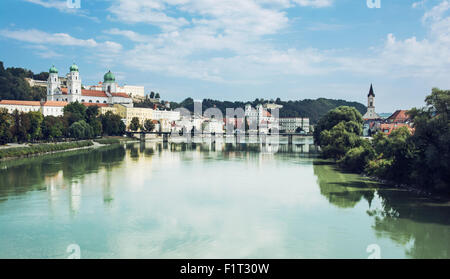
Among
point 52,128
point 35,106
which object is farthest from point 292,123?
point 52,128

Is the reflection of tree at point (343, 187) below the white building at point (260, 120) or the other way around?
below

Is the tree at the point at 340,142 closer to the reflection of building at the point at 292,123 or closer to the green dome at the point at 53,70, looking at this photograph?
the green dome at the point at 53,70

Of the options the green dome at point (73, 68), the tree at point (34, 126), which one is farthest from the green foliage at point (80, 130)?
the green dome at point (73, 68)

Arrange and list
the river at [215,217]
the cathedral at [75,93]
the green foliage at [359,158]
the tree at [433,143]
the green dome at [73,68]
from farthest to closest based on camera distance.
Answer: the cathedral at [75,93] → the green dome at [73,68] → the green foliage at [359,158] → the tree at [433,143] → the river at [215,217]

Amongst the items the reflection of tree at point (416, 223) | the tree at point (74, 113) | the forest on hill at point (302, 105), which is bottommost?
the reflection of tree at point (416, 223)

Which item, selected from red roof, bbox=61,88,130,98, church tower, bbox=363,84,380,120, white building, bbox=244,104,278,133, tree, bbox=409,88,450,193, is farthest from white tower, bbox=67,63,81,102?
tree, bbox=409,88,450,193

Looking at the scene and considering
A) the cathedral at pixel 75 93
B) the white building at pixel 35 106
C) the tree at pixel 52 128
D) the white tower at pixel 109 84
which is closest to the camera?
the tree at pixel 52 128

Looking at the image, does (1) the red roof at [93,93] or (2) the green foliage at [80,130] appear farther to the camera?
(1) the red roof at [93,93]
